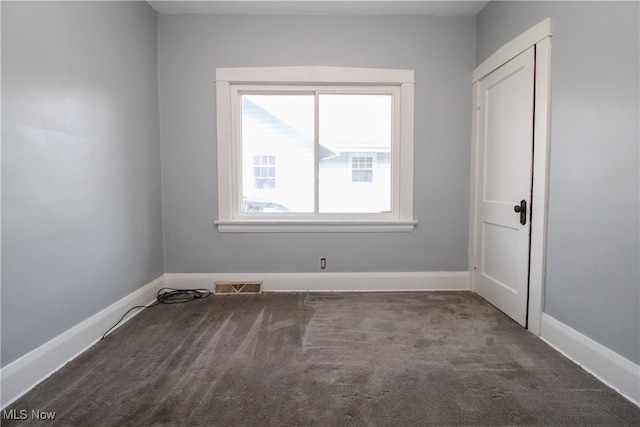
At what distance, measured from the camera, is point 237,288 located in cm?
301

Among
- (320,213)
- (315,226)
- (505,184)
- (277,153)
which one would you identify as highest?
(277,153)

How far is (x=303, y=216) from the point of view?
10.2 ft

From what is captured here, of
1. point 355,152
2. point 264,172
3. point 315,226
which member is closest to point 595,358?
point 315,226

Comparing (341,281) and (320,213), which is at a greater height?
(320,213)

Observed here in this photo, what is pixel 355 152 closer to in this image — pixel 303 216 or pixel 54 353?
pixel 303 216

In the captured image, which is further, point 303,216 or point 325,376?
point 303,216

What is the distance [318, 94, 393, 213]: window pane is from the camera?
3.05 m

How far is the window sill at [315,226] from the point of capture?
3.02 metres

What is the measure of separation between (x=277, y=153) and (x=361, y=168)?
852 mm

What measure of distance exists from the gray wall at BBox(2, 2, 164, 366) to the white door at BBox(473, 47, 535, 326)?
298 centimetres
